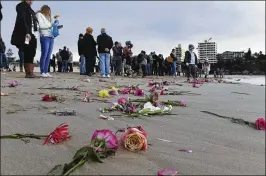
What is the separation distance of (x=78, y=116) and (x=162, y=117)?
0.78 metres

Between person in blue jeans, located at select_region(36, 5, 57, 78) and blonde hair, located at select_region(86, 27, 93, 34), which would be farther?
blonde hair, located at select_region(86, 27, 93, 34)

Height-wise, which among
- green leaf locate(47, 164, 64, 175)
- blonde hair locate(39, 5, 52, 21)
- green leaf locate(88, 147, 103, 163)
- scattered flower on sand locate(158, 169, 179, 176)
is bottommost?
scattered flower on sand locate(158, 169, 179, 176)

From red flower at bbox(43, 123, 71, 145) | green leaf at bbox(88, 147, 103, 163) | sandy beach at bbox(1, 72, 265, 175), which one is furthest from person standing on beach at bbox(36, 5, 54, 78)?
green leaf at bbox(88, 147, 103, 163)

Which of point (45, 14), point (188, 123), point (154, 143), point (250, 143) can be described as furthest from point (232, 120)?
point (45, 14)

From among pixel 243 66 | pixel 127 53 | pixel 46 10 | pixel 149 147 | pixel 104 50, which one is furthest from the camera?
pixel 243 66

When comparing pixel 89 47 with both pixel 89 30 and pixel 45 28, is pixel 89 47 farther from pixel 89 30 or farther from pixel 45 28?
pixel 45 28

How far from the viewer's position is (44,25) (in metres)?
7.21

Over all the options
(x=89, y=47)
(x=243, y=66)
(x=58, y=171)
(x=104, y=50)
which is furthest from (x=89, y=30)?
(x=243, y=66)

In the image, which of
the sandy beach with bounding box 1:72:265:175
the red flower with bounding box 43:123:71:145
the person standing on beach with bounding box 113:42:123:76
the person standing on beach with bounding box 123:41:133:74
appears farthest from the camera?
the person standing on beach with bounding box 123:41:133:74

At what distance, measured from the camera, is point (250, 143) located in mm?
2451

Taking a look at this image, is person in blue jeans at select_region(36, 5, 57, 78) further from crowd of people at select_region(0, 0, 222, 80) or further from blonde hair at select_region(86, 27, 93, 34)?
blonde hair at select_region(86, 27, 93, 34)

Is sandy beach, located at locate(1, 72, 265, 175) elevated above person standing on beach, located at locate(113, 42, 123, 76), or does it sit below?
below

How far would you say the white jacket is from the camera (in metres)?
7.15

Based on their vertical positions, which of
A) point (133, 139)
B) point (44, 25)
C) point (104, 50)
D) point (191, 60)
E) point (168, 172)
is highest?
point (44, 25)
